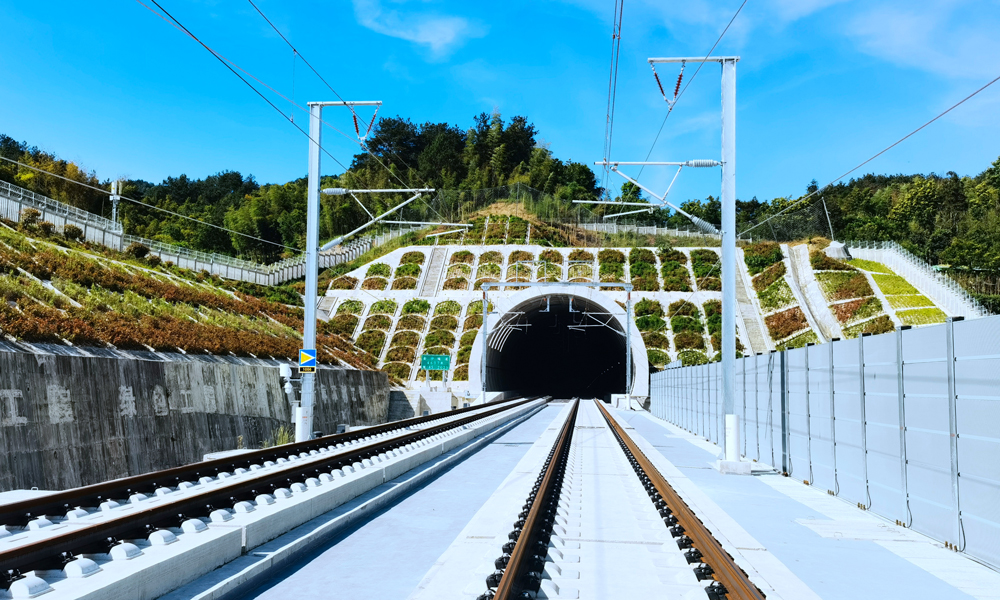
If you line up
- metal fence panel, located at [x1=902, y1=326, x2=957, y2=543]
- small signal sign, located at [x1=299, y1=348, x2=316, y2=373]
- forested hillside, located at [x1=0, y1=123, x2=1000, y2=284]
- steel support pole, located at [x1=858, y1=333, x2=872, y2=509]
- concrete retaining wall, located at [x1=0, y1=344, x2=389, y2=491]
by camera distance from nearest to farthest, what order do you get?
metal fence panel, located at [x1=902, y1=326, x2=957, y2=543] < steel support pole, located at [x1=858, y1=333, x2=872, y2=509] < concrete retaining wall, located at [x1=0, y1=344, x2=389, y2=491] < small signal sign, located at [x1=299, y1=348, x2=316, y2=373] < forested hillside, located at [x1=0, y1=123, x2=1000, y2=284]

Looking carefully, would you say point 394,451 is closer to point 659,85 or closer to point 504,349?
point 659,85

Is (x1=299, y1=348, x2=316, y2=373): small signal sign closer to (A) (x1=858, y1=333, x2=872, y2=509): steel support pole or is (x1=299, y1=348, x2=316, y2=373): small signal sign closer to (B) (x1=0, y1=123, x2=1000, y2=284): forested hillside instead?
(A) (x1=858, y1=333, x2=872, y2=509): steel support pole

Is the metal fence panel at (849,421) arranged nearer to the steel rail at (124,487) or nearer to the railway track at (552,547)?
the railway track at (552,547)

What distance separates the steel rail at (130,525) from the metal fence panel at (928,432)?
7.74 metres

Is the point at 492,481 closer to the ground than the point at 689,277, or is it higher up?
closer to the ground

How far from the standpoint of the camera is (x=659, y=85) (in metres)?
15.8

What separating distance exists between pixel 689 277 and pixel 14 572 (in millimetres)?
66968

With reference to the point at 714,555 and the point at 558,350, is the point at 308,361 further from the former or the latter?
the point at 558,350

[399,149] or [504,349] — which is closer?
[504,349]

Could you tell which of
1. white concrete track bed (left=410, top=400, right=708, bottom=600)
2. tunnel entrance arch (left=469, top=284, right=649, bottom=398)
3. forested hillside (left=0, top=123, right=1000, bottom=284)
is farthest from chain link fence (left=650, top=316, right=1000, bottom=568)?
forested hillside (left=0, top=123, right=1000, bottom=284)

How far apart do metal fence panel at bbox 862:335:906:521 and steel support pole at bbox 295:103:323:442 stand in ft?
36.9

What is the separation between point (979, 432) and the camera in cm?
734

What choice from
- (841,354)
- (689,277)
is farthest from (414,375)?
(841,354)

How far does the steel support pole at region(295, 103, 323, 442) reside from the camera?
664 inches
